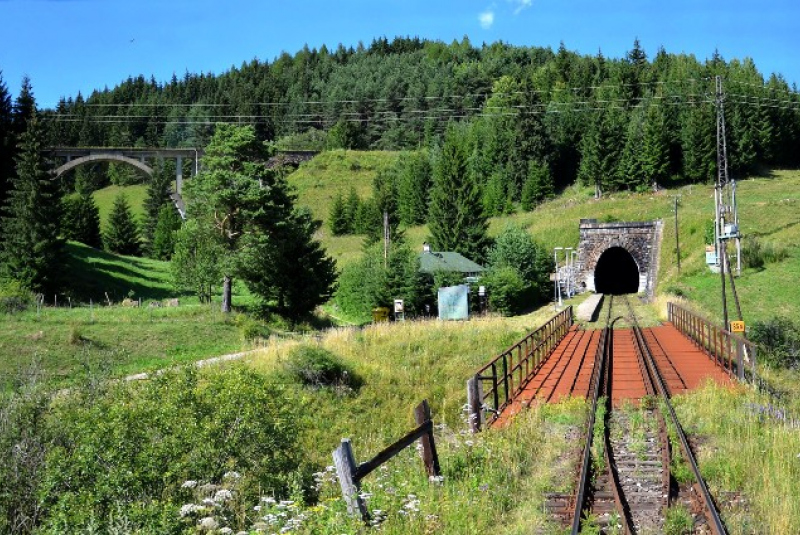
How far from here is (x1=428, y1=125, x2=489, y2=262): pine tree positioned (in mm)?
64938

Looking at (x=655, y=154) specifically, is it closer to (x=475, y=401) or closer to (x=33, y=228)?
(x=33, y=228)

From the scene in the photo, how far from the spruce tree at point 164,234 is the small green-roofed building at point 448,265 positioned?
37.1 meters

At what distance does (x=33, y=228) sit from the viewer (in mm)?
40281

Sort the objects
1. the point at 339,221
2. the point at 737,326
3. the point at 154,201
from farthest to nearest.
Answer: the point at 154,201
the point at 339,221
the point at 737,326

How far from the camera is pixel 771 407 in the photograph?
12.2 metres

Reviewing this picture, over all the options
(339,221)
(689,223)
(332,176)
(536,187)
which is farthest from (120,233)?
(689,223)

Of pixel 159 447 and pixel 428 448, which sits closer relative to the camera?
pixel 428 448

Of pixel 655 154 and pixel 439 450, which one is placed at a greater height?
pixel 655 154

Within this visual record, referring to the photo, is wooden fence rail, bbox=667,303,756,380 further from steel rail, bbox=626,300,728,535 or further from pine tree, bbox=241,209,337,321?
pine tree, bbox=241,209,337,321

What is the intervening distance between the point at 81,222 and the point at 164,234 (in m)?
9.49

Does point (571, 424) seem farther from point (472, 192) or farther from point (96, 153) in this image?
point (96, 153)

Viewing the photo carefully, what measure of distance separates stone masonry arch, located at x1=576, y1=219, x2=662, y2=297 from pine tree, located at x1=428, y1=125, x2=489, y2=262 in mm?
8545

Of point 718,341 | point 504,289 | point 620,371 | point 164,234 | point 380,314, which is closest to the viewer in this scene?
point 620,371

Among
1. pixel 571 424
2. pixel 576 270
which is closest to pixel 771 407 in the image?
pixel 571 424
